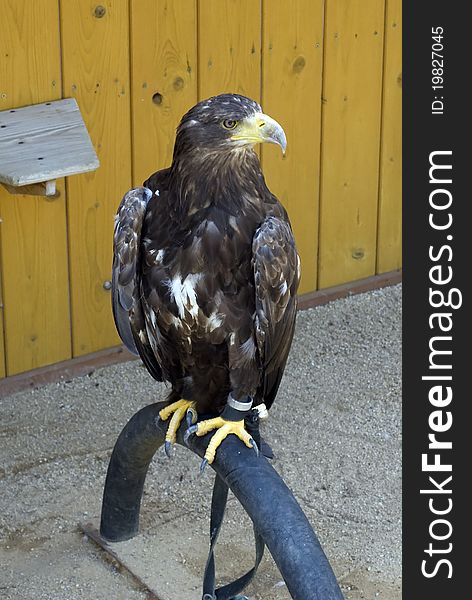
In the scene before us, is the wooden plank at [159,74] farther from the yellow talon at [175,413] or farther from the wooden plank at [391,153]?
the yellow talon at [175,413]

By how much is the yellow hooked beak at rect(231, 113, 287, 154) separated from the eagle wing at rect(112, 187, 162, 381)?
0.34 m

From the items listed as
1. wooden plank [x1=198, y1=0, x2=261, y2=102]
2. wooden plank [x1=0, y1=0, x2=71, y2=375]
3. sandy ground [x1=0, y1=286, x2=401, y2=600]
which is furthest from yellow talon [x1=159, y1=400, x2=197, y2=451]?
wooden plank [x1=198, y1=0, x2=261, y2=102]

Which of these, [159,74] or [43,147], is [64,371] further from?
[159,74]

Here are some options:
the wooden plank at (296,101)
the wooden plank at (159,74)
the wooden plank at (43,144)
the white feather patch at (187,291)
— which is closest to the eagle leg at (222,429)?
the white feather patch at (187,291)

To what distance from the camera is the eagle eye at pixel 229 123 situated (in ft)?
9.45

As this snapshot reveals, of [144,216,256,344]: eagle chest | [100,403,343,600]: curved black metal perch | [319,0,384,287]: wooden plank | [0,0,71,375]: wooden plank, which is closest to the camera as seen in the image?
[100,403,343,600]: curved black metal perch

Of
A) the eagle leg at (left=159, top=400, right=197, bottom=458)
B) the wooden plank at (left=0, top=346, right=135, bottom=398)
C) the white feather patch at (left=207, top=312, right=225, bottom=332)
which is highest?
the white feather patch at (left=207, top=312, right=225, bottom=332)

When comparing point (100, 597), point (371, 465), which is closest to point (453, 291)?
point (371, 465)

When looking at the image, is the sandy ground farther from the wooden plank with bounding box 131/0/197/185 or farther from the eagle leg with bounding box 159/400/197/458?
the wooden plank with bounding box 131/0/197/185

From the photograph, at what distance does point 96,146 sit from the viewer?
182 inches

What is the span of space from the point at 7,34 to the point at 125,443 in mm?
1778

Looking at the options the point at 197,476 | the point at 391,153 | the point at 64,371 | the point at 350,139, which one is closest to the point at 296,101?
the point at 350,139

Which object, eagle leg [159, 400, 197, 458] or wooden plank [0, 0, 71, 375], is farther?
wooden plank [0, 0, 71, 375]

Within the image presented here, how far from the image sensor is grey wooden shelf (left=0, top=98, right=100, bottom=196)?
3.96m
